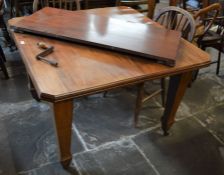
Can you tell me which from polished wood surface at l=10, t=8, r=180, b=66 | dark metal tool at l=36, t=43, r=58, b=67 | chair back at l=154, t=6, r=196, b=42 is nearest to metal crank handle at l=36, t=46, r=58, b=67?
dark metal tool at l=36, t=43, r=58, b=67

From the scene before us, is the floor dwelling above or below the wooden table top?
below

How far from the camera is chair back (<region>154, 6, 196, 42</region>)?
5.60 feet

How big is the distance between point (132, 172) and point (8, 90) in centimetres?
147

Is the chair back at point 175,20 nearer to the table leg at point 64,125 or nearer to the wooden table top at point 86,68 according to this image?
the wooden table top at point 86,68

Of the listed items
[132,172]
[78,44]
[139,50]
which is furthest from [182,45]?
[132,172]

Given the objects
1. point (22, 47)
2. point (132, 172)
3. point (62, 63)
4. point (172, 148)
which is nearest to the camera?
point (62, 63)

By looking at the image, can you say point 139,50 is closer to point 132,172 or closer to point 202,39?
point 132,172

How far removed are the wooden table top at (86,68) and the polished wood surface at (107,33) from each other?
4 cm

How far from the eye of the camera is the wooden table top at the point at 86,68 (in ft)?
3.56

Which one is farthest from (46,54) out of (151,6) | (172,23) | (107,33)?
(151,6)

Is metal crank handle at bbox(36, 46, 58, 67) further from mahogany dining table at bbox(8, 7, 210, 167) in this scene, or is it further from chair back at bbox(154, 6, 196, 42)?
chair back at bbox(154, 6, 196, 42)

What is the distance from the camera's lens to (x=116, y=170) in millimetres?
1650

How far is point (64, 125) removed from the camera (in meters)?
1.30

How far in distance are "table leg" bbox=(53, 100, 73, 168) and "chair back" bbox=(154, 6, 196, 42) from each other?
1016 millimetres
